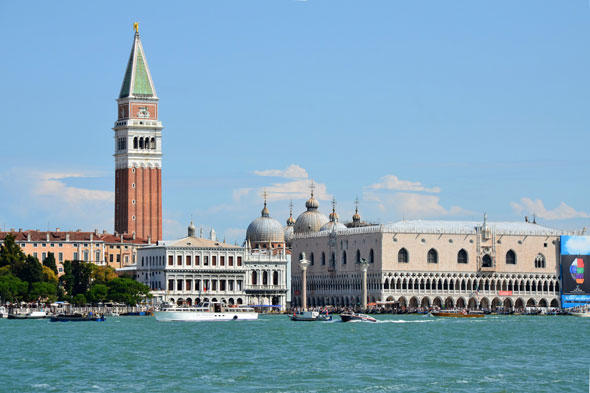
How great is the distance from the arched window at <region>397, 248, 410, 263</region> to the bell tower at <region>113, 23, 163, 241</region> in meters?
24.3

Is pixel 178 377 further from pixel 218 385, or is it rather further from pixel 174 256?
pixel 174 256

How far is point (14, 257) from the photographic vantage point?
3962 inches

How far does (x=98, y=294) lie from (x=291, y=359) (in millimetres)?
48684

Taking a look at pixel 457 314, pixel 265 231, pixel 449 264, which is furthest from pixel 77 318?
pixel 265 231

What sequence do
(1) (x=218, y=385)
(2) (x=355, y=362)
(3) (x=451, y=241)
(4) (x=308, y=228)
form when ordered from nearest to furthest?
(1) (x=218, y=385) < (2) (x=355, y=362) < (3) (x=451, y=241) < (4) (x=308, y=228)

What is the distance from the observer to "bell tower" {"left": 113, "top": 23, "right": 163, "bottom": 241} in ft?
420

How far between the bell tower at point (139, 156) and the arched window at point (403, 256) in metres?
24.3

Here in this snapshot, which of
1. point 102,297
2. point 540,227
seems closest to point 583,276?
point 540,227

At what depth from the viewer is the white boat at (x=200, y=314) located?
3322 inches

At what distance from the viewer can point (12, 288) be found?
94250mm

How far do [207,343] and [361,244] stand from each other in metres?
63.2

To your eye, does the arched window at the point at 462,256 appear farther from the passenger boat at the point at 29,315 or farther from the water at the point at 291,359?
the water at the point at 291,359

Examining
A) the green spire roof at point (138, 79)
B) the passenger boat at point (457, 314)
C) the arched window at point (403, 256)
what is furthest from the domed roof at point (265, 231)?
the passenger boat at point (457, 314)

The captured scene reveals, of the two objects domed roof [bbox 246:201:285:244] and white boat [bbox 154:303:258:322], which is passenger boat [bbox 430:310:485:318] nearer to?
white boat [bbox 154:303:258:322]
